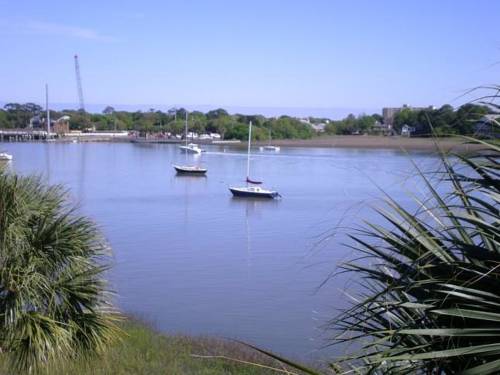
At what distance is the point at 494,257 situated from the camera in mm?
3178

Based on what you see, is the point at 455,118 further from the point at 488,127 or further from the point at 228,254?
the point at 228,254

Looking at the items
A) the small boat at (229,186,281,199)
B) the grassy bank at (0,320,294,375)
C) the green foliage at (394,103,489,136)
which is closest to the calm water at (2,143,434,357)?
the green foliage at (394,103,489,136)

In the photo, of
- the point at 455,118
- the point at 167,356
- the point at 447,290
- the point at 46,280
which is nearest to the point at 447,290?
the point at 447,290

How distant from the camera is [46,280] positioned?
9.73m

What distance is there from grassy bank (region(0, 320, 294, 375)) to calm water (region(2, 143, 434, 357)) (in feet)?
4.87

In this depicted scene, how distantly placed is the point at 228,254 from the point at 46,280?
84.8 ft

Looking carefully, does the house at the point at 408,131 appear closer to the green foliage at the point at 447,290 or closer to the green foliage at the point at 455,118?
the green foliage at the point at 455,118

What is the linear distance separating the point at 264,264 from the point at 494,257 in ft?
96.5

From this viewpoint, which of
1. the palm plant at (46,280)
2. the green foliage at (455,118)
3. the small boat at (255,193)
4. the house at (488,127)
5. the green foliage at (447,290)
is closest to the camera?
the green foliage at (447,290)

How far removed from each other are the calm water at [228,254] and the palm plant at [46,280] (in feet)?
4.25

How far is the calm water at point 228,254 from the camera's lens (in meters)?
21.0

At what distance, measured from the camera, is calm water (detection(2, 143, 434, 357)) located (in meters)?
21.0

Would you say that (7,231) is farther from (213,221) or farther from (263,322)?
(213,221)

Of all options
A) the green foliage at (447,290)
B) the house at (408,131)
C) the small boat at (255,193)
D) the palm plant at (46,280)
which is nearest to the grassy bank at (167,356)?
the palm plant at (46,280)
